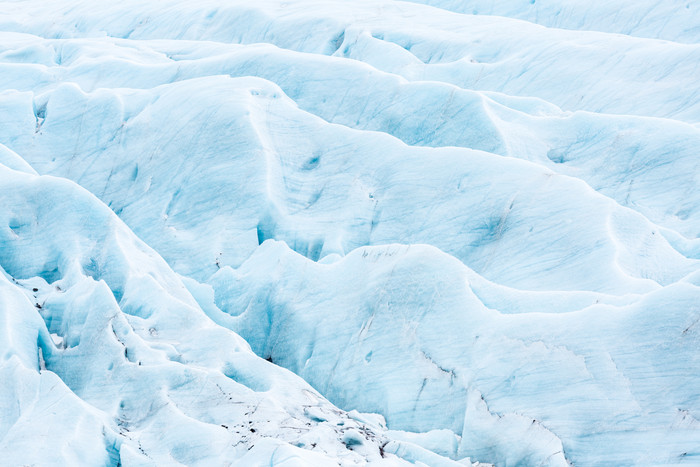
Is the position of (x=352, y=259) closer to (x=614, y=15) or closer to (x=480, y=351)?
(x=480, y=351)

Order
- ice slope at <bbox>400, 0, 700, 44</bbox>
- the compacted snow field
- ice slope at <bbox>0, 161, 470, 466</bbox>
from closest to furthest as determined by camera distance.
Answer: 1. ice slope at <bbox>0, 161, 470, 466</bbox>
2. the compacted snow field
3. ice slope at <bbox>400, 0, 700, 44</bbox>

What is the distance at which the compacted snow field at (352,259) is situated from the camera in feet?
18.1

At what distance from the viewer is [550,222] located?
7.59 metres

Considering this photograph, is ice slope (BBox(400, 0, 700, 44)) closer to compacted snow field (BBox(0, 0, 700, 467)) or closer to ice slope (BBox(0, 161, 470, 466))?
Answer: compacted snow field (BBox(0, 0, 700, 467))

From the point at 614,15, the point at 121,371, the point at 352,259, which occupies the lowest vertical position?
the point at 121,371

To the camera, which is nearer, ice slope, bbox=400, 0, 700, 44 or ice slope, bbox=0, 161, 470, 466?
ice slope, bbox=0, 161, 470, 466

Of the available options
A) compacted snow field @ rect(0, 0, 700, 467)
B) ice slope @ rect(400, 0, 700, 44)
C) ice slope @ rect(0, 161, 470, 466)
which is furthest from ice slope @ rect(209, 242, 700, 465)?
ice slope @ rect(400, 0, 700, 44)

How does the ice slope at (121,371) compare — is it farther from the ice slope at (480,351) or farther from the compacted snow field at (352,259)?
the ice slope at (480,351)

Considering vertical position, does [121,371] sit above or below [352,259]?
below

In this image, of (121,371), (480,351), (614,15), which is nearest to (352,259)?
(480,351)

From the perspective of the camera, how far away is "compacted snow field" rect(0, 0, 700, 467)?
18.1ft

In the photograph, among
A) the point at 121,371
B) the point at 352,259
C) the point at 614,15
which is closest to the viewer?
the point at 121,371

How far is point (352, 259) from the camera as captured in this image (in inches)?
289

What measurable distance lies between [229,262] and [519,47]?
7.23m
